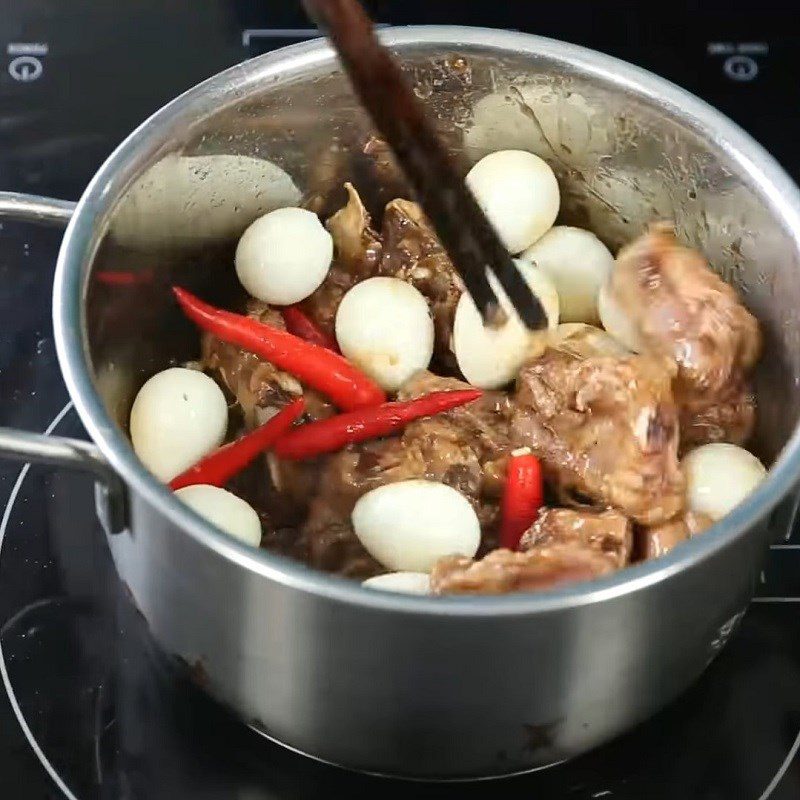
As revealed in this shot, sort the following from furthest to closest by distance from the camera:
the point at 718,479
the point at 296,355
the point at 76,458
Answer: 1. the point at 296,355
2. the point at 718,479
3. the point at 76,458

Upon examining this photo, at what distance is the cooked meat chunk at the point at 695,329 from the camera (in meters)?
1.07

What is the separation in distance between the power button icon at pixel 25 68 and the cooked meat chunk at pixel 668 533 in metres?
0.84

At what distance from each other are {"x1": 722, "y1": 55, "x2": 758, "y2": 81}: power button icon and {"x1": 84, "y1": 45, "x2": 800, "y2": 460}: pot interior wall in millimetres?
322

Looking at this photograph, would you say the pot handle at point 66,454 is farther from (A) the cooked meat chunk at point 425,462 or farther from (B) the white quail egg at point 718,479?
(B) the white quail egg at point 718,479

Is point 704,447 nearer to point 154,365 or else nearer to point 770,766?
point 770,766

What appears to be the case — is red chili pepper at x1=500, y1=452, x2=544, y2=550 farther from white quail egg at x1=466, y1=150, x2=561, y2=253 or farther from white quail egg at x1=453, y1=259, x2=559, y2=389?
white quail egg at x1=466, y1=150, x2=561, y2=253

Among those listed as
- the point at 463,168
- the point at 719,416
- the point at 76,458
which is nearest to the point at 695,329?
the point at 719,416

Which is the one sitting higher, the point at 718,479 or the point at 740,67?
the point at 740,67

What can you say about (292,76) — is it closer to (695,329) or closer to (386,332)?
(386,332)

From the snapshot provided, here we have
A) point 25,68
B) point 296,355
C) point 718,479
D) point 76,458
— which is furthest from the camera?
point 25,68

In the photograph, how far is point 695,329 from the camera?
1.07 metres

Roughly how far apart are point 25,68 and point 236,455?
1.98 ft

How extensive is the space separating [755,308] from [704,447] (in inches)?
5.3

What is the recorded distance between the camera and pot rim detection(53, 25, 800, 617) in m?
0.75
